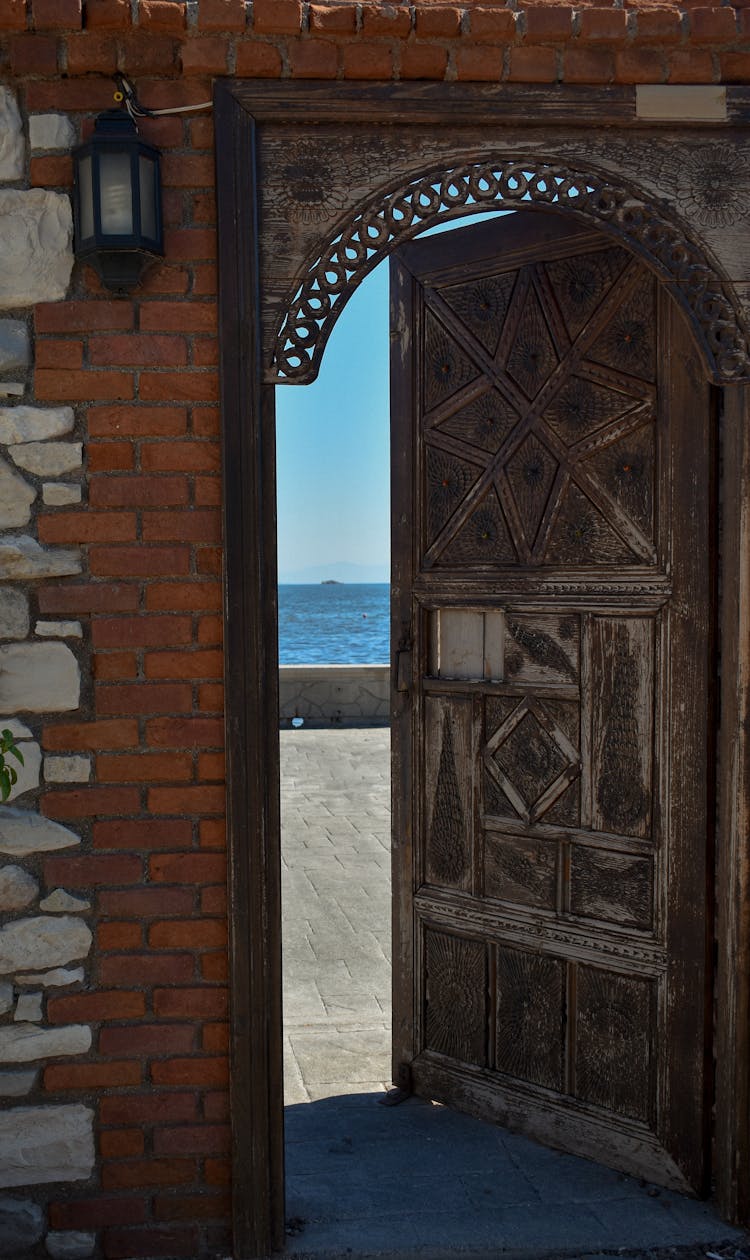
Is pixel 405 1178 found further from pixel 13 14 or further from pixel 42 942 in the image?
pixel 13 14

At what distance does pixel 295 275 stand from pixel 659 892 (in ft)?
6.44

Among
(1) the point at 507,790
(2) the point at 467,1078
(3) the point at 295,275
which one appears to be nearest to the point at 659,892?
(1) the point at 507,790

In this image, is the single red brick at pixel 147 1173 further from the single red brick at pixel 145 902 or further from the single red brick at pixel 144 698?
the single red brick at pixel 144 698

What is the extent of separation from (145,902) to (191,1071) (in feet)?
1.47

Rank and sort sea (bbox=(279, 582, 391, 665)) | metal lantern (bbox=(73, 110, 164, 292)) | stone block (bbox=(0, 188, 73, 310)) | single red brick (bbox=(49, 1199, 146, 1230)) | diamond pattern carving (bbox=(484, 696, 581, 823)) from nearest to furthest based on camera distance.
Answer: metal lantern (bbox=(73, 110, 164, 292)) → stone block (bbox=(0, 188, 73, 310)) → single red brick (bbox=(49, 1199, 146, 1230)) → diamond pattern carving (bbox=(484, 696, 581, 823)) → sea (bbox=(279, 582, 391, 665))

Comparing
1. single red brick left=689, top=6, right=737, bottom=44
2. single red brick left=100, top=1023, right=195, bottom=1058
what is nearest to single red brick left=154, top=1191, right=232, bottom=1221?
single red brick left=100, top=1023, right=195, bottom=1058

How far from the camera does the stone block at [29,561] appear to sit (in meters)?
2.79

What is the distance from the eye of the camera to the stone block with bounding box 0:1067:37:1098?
2.84 metres

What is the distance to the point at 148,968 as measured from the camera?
2.88 metres

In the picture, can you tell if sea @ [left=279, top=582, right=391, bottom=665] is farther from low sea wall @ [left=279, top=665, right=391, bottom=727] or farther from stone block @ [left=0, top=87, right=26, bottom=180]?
stone block @ [left=0, top=87, right=26, bottom=180]

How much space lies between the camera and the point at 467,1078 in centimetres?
374

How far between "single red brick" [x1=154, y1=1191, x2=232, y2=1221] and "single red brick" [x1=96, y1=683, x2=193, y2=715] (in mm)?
1234

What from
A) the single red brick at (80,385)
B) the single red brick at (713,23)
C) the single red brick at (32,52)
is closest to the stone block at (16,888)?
the single red brick at (80,385)

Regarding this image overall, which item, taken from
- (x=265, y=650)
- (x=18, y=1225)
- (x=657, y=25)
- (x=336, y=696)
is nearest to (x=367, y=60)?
(x=657, y=25)
